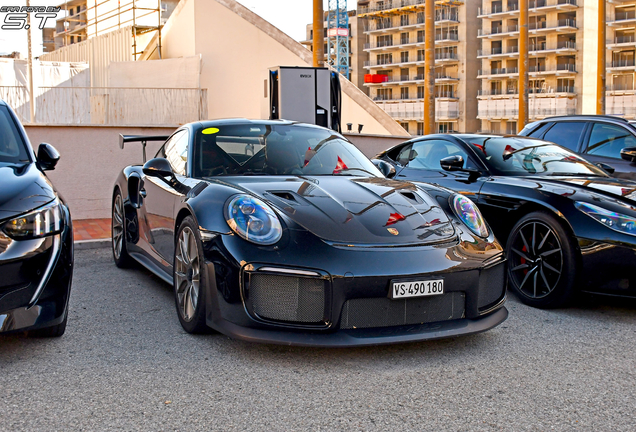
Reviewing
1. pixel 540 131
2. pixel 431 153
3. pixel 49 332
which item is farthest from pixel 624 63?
pixel 49 332

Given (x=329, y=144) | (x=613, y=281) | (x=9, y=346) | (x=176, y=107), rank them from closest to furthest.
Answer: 1. (x=9, y=346)
2. (x=613, y=281)
3. (x=329, y=144)
4. (x=176, y=107)

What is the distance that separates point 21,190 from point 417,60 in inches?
3967

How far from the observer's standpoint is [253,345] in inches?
164

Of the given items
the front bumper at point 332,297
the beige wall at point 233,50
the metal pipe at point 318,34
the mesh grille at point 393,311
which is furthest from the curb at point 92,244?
the beige wall at point 233,50

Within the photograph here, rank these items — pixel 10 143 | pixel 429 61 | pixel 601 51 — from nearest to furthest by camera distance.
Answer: pixel 10 143
pixel 429 61
pixel 601 51

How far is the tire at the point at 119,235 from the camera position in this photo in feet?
21.0

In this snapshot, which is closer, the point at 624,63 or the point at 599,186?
the point at 599,186

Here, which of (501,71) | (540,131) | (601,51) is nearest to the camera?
(540,131)

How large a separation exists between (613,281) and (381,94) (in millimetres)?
103398

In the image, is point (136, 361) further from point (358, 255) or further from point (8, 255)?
point (358, 255)

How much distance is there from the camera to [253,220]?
3982 millimetres

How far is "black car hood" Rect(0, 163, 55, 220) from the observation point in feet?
12.3

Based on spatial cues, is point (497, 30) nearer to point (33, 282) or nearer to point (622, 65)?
point (622, 65)

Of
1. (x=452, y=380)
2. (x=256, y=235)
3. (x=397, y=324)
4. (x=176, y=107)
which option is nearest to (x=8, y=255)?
(x=256, y=235)
